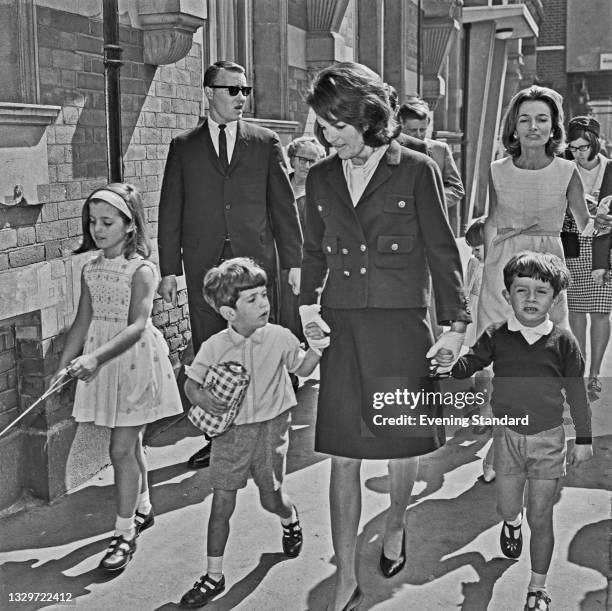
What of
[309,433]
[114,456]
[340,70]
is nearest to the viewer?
[340,70]

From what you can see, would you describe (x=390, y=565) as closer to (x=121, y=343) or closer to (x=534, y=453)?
(x=534, y=453)

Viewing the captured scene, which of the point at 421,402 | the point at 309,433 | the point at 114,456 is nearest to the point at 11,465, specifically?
the point at 114,456

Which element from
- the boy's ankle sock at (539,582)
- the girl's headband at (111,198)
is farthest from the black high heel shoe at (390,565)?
the girl's headband at (111,198)

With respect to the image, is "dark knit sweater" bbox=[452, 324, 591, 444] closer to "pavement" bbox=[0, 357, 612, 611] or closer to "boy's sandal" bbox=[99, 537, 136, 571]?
"pavement" bbox=[0, 357, 612, 611]

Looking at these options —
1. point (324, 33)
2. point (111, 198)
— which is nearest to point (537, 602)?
point (111, 198)

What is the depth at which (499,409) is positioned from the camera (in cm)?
305

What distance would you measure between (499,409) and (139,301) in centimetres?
118

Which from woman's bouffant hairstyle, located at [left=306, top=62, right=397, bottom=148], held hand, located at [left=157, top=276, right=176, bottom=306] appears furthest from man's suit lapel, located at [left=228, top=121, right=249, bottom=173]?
woman's bouffant hairstyle, located at [left=306, top=62, right=397, bottom=148]

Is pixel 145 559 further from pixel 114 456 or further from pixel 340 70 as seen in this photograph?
pixel 340 70

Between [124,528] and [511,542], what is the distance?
4.13 ft

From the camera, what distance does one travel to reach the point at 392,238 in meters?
2.90

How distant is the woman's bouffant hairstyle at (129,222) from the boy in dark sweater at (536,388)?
1.08 meters

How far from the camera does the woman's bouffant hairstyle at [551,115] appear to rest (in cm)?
328

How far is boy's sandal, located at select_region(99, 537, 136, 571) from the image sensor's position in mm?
A: 3164
